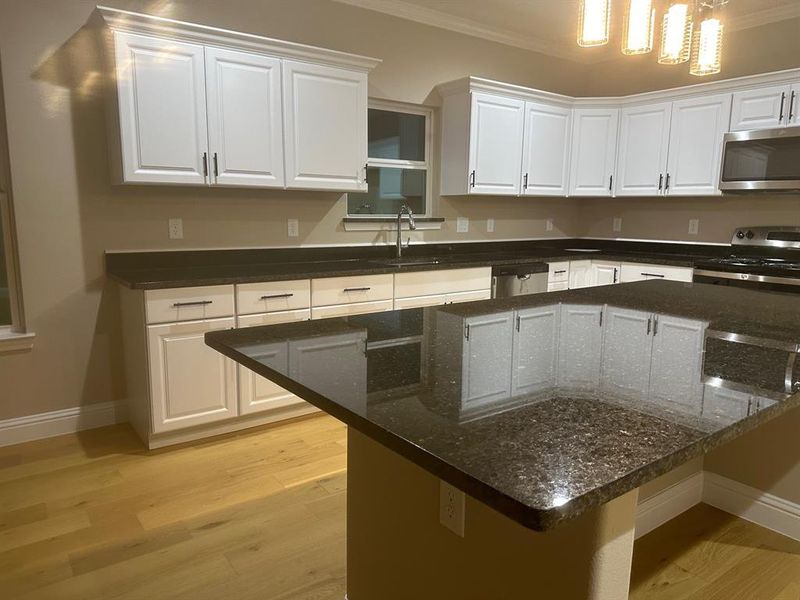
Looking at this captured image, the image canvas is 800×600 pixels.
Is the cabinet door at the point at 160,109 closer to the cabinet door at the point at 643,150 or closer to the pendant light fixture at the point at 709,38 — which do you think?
the pendant light fixture at the point at 709,38

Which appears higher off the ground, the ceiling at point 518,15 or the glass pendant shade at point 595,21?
the ceiling at point 518,15

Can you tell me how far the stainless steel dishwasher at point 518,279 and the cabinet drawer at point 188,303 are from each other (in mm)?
1943

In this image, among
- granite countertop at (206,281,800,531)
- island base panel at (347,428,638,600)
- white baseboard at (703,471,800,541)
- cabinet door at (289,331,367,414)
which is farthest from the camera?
white baseboard at (703,471,800,541)

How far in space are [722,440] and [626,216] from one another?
469 centimetres

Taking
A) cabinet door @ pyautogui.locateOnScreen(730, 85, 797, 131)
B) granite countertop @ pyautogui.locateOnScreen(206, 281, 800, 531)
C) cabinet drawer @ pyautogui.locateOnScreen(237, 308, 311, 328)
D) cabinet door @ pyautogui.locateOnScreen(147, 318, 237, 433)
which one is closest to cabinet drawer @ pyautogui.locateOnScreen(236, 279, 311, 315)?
cabinet drawer @ pyautogui.locateOnScreen(237, 308, 311, 328)

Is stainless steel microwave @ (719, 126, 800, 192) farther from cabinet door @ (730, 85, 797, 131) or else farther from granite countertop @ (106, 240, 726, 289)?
granite countertop @ (106, 240, 726, 289)

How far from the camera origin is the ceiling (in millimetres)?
4004

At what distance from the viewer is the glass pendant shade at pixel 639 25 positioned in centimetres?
179

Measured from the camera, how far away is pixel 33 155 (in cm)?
294

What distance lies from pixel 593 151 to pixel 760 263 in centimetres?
157

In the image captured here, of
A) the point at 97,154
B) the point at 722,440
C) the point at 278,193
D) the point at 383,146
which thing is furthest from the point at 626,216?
the point at 722,440

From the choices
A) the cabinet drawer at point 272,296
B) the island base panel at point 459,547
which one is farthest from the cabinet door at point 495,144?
the island base panel at point 459,547

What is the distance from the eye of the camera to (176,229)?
3.36 meters

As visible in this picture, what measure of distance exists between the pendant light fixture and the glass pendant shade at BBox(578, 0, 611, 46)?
47 cm
